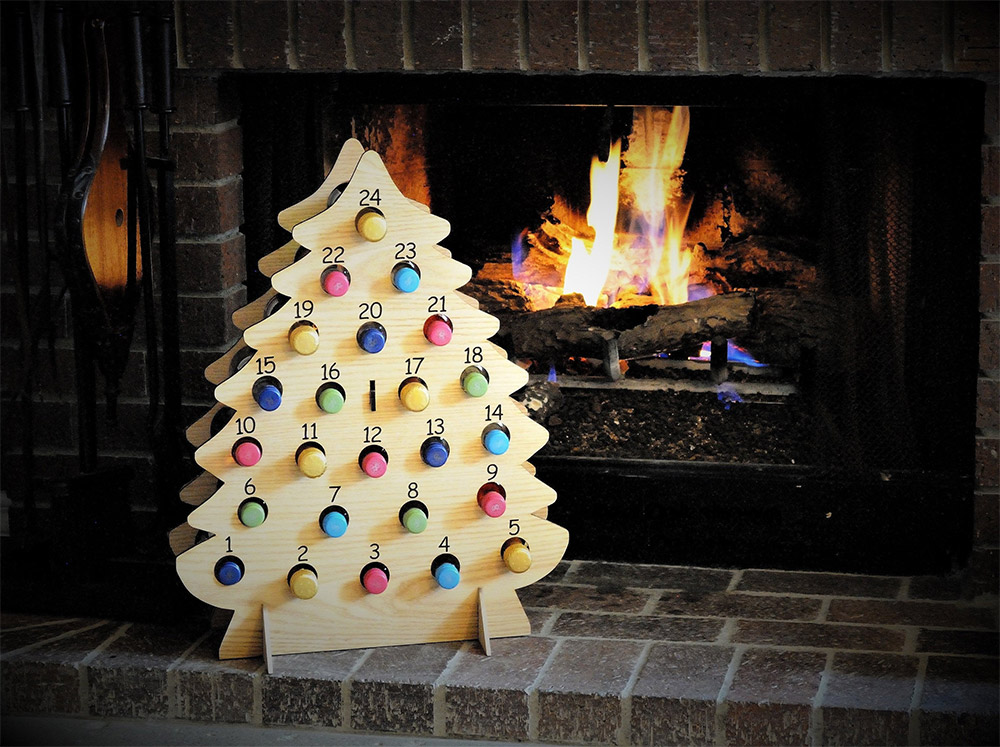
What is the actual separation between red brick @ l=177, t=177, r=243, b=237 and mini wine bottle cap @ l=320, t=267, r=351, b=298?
0.42m

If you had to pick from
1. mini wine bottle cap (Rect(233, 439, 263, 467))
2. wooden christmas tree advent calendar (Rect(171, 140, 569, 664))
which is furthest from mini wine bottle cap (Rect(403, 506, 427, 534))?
mini wine bottle cap (Rect(233, 439, 263, 467))

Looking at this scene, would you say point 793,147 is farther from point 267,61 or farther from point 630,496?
point 267,61

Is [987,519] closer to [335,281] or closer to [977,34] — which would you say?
[977,34]

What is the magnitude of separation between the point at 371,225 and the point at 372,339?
16 cm

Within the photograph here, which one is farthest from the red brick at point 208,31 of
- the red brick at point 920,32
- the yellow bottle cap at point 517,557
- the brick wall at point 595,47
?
the red brick at point 920,32

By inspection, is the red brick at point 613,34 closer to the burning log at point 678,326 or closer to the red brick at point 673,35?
the red brick at point 673,35

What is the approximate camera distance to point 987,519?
2191 mm

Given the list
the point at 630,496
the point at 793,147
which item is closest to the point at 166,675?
the point at 630,496

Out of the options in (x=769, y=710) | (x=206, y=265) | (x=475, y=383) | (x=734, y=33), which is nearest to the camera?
(x=769, y=710)

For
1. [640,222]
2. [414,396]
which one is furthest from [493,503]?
[640,222]

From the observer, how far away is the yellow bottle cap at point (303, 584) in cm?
198

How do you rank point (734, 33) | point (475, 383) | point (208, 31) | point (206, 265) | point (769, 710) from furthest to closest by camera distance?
1. point (206, 265)
2. point (208, 31)
3. point (734, 33)
4. point (475, 383)
5. point (769, 710)

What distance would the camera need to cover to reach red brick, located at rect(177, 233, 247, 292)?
229cm

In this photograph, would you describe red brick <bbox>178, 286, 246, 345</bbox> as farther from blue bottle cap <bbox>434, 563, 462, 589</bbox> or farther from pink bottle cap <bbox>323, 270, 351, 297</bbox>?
blue bottle cap <bbox>434, 563, 462, 589</bbox>
